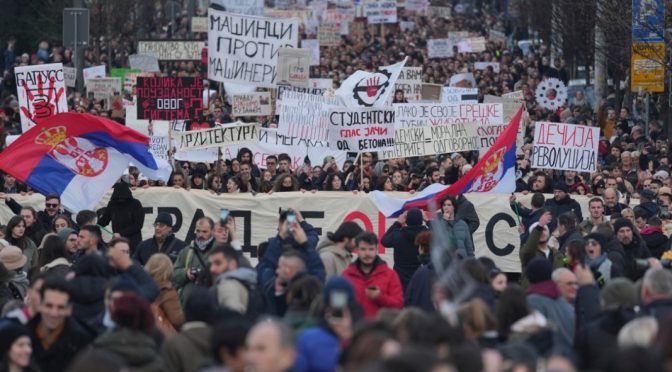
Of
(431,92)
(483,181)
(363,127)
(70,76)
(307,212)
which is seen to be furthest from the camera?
(70,76)

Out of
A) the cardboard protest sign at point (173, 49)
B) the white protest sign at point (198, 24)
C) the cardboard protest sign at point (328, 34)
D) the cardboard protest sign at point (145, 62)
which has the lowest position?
the cardboard protest sign at point (145, 62)

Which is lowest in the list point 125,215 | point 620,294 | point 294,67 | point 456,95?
point 125,215

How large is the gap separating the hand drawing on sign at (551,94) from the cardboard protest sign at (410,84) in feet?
15.1

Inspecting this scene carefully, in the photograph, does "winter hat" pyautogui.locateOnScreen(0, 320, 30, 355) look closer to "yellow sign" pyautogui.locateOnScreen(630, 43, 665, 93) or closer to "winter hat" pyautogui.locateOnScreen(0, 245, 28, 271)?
"winter hat" pyautogui.locateOnScreen(0, 245, 28, 271)

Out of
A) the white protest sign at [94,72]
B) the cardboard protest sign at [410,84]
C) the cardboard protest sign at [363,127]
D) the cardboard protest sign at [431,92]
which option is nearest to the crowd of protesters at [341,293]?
the cardboard protest sign at [363,127]

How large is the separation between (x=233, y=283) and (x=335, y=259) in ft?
5.84

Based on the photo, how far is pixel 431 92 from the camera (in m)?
33.2

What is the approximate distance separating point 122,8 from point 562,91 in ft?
60.7

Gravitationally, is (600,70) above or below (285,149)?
above

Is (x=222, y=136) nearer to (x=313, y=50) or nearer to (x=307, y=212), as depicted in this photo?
(x=307, y=212)

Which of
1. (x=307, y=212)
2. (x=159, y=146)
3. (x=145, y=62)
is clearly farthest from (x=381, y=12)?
(x=307, y=212)

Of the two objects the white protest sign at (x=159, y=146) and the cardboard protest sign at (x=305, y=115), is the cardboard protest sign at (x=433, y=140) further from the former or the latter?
the white protest sign at (x=159, y=146)

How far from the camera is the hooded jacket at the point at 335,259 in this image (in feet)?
44.0

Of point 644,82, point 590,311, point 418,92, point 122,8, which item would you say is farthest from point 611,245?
point 122,8
